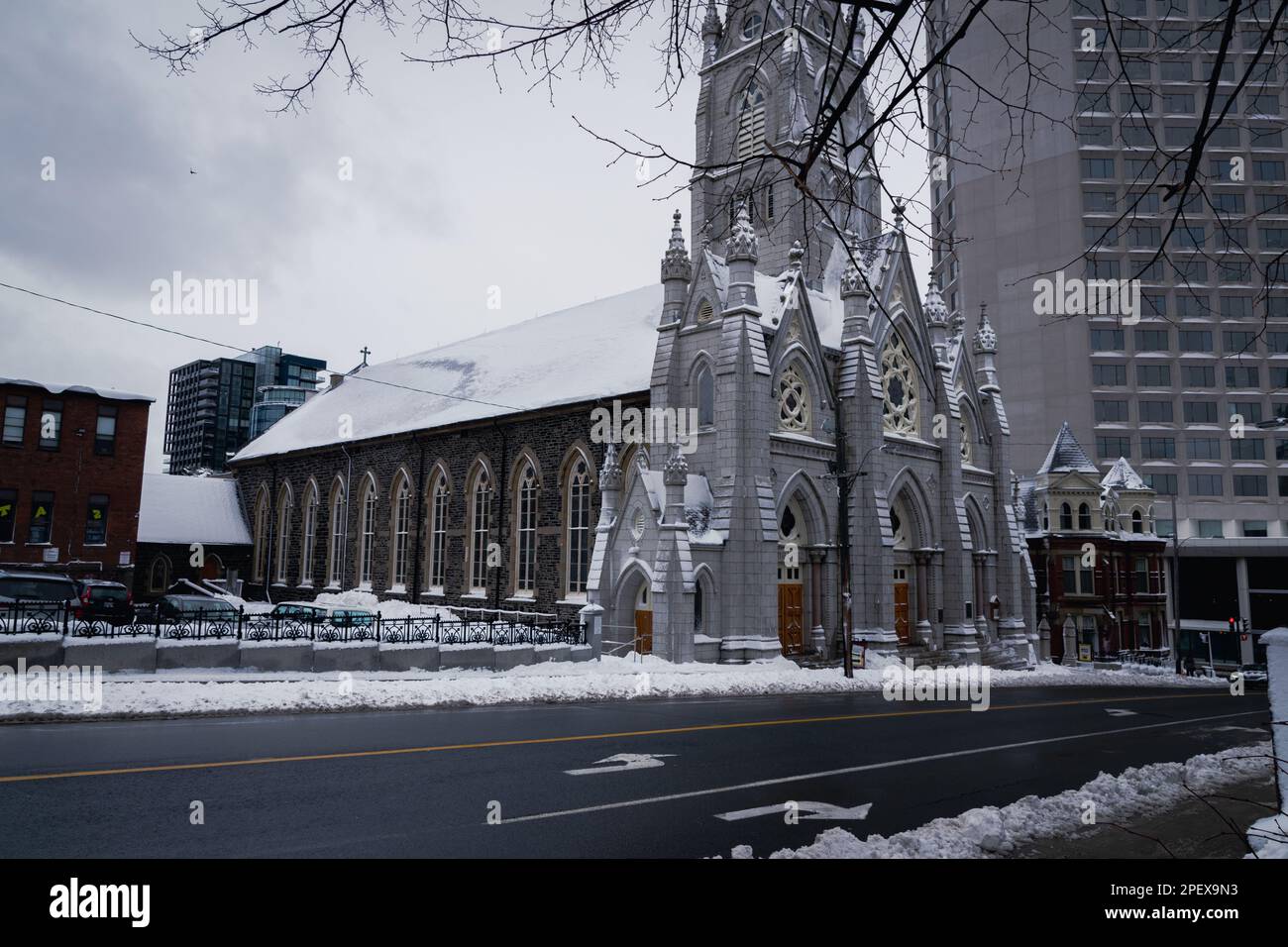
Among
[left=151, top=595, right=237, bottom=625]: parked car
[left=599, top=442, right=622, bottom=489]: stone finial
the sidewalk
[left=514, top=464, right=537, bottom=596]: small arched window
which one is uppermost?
[left=599, top=442, right=622, bottom=489]: stone finial

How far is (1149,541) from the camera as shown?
54875 mm

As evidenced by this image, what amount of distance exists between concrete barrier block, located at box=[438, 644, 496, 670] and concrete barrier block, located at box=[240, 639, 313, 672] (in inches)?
134

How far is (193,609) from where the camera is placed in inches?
1032

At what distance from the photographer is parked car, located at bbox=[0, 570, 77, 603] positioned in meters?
23.8

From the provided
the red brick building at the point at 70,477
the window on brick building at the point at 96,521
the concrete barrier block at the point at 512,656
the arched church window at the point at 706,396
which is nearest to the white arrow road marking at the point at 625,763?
the concrete barrier block at the point at 512,656

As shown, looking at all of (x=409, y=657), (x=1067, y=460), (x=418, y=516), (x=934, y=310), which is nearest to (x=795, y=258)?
(x=934, y=310)

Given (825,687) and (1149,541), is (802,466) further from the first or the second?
(1149,541)

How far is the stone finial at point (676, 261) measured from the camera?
1169 inches

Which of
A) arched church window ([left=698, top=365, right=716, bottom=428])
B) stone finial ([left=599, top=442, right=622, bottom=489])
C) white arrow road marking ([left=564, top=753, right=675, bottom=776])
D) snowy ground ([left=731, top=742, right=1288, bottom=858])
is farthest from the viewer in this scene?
arched church window ([left=698, top=365, right=716, bottom=428])

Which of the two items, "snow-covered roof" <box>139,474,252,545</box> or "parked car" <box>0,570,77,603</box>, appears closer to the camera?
"parked car" <box>0,570,77,603</box>

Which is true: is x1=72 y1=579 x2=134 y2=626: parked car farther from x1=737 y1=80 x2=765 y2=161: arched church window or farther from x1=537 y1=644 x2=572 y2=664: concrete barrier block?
x1=737 y1=80 x2=765 y2=161: arched church window

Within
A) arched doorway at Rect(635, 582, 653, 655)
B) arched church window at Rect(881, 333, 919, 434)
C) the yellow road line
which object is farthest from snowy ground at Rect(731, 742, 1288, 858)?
arched church window at Rect(881, 333, 919, 434)

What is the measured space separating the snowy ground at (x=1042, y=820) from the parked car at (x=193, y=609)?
19.2 metres

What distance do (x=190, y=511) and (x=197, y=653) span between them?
33587 millimetres
